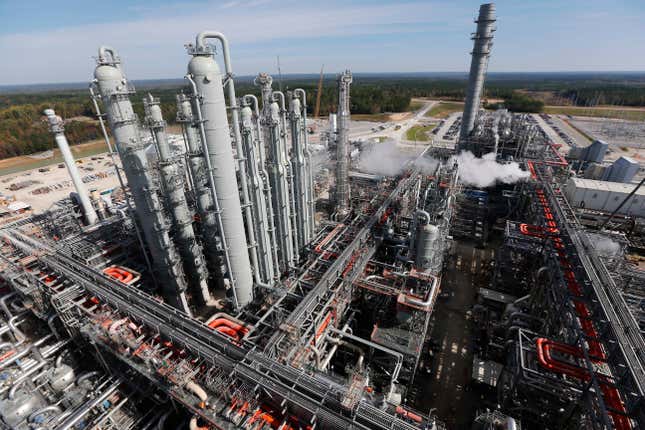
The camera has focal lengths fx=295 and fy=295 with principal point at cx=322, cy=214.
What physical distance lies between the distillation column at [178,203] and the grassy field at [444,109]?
424ft

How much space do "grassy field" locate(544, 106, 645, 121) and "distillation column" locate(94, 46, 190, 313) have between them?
16209 cm

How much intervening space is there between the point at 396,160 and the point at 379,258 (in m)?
36.1

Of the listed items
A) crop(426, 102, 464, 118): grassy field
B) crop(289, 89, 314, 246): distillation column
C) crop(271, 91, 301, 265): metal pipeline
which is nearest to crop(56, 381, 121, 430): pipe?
crop(271, 91, 301, 265): metal pipeline

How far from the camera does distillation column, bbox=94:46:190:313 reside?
772 inches

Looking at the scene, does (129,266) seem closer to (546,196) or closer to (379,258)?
(379,258)

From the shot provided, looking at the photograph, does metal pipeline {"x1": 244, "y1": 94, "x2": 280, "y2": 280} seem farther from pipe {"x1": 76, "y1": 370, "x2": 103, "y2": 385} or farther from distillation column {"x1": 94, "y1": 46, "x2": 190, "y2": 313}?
pipe {"x1": 76, "y1": 370, "x2": 103, "y2": 385}

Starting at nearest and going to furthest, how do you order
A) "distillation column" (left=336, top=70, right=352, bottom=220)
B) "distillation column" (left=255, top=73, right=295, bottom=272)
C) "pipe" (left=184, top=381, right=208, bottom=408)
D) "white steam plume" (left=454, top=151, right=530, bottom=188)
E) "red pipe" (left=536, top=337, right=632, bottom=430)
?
"red pipe" (left=536, top=337, right=632, bottom=430) < "pipe" (left=184, top=381, right=208, bottom=408) < "distillation column" (left=255, top=73, right=295, bottom=272) < "distillation column" (left=336, top=70, right=352, bottom=220) < "white steam plume" (left=454, top=151, right=530, bottom=188)

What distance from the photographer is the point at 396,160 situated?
61.6 metres

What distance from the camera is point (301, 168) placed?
92.5ft

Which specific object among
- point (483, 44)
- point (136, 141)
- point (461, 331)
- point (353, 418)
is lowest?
point (461, 331)

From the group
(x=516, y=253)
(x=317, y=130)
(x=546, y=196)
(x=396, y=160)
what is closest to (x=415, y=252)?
(x=516, y=253)

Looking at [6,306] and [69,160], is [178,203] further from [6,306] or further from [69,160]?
[69,160]

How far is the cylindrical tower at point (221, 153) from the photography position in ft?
55.8

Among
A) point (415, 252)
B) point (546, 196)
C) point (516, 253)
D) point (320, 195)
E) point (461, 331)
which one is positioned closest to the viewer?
point (415, 252)
